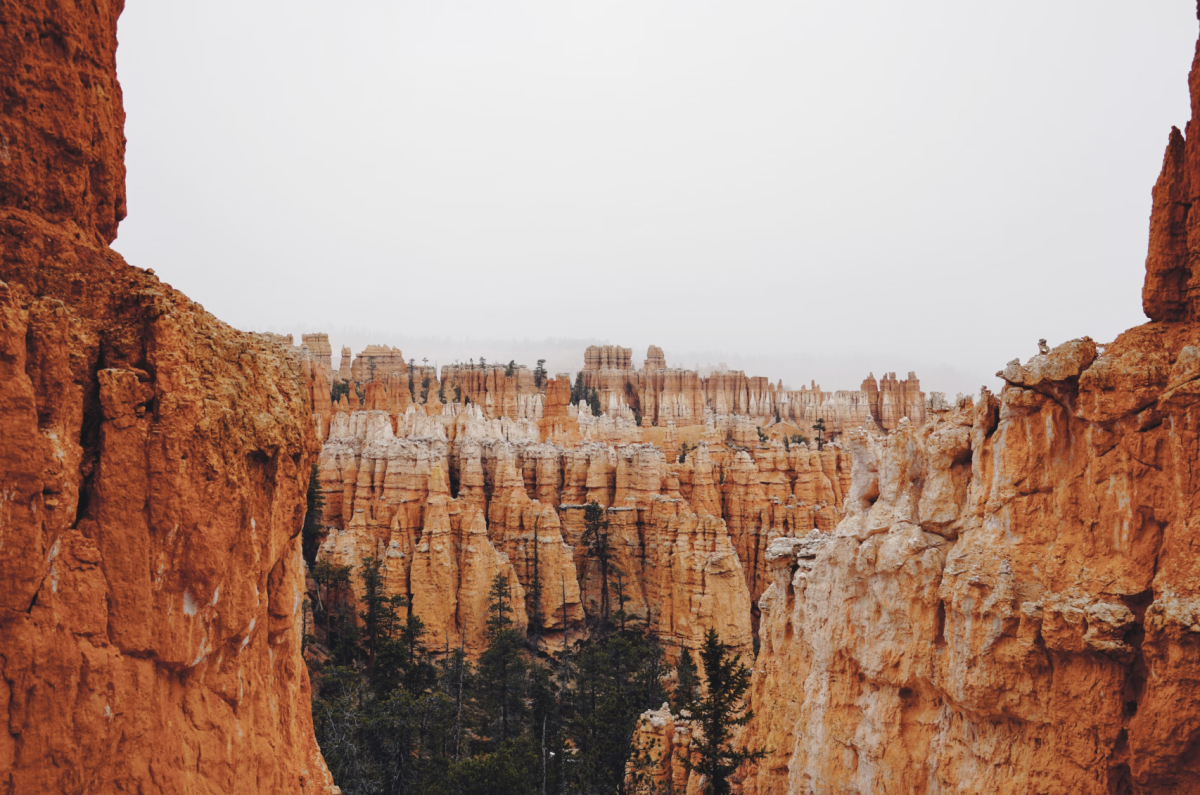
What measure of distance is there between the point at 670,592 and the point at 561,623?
16.1 ft

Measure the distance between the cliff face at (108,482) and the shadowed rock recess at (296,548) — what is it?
0.07 ft

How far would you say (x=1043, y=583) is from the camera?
7734mm

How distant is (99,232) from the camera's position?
650 centimetres

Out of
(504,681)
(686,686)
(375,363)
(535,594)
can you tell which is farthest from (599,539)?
(375,363)

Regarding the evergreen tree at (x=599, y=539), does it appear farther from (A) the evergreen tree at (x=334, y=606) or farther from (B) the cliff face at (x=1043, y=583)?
(B) the cliff face at (x=1043, y=583)

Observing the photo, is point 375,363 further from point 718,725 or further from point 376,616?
point 718,725

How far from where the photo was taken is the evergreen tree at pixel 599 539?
3231cm

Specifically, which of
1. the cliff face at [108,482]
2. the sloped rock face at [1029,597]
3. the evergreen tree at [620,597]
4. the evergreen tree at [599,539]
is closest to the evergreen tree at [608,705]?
the evergreen tree at [620,597]

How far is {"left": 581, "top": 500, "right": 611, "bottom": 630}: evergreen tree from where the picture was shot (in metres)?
32.3

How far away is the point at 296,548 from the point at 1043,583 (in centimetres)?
831

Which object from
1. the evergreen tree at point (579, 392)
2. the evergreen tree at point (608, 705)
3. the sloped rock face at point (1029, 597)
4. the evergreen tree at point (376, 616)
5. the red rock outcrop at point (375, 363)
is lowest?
the evergreen tree at point (608, 705)

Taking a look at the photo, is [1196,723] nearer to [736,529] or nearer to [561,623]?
[561,623]

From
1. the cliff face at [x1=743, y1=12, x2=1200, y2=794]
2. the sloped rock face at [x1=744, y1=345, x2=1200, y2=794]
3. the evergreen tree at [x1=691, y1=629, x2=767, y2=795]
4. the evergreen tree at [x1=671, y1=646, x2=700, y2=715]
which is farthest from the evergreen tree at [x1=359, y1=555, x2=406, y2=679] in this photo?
the cliff face at [x1=743, y1=12, x2=1200, y2=794]

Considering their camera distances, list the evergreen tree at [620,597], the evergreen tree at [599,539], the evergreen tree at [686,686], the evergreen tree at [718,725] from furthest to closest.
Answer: the evergreen tree at [599,539] < the evergreen tree at [620,597] < the evergreen tree at [686,686] < the evergreen tree at [718,725]
